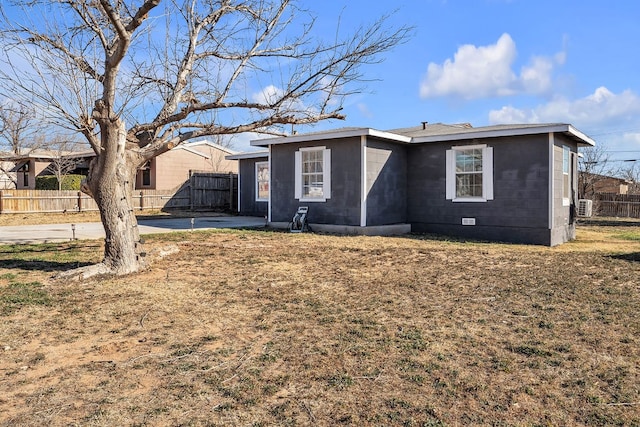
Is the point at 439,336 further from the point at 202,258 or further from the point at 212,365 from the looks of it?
the point at 202,258

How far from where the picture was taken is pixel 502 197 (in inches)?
464

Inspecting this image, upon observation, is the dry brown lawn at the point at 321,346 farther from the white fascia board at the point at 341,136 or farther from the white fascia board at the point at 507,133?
the white fascia board at the point at 341,136

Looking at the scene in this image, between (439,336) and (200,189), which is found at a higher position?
(200,189)

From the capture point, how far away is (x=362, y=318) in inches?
187

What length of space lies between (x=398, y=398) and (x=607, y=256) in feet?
25.5

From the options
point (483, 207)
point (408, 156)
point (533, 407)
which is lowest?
point (533, 407)

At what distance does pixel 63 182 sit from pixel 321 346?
2373 cm

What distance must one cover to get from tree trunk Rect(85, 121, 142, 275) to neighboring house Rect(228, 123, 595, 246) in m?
6.57

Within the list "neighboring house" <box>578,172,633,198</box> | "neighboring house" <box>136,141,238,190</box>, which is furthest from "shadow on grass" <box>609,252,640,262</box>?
"neighboring house" <box>136,141,238,190</box>

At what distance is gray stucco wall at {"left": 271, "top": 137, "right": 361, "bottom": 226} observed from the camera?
41.2 ft

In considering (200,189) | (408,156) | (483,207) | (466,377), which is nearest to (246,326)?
(466,377)

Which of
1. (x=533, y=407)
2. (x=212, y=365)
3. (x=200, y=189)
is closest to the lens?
(x=533, y=407)

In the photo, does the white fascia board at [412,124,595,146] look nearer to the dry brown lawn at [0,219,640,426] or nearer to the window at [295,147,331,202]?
the window at [295,147,331,202]

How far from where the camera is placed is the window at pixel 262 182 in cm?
1945
